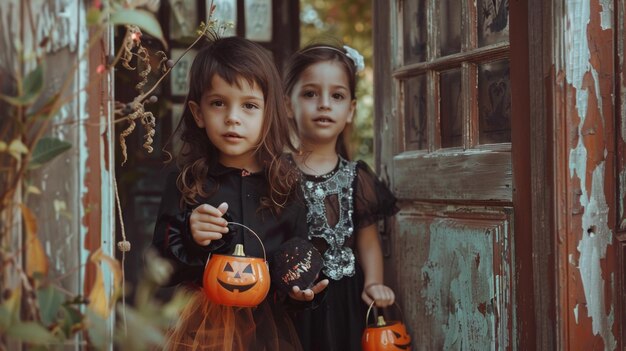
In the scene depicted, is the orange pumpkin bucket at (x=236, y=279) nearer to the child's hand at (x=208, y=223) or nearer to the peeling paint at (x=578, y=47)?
the child's hand at (x=208, y=223)

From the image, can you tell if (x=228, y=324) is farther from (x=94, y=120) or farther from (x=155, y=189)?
(x=155, y=189)

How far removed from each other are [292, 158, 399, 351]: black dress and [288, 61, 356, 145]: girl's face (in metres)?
0.16

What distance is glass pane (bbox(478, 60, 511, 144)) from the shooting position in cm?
258

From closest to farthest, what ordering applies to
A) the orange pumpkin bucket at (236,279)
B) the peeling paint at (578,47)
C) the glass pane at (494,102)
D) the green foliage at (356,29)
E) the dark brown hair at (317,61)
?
1. the peeling paint at (578,47)
2. the orange pumpkin bucket at (236,279)
3. the glass pane at (494,102)
4. the dark brown hair at (317,61)
5. the green foliage at (356,29)

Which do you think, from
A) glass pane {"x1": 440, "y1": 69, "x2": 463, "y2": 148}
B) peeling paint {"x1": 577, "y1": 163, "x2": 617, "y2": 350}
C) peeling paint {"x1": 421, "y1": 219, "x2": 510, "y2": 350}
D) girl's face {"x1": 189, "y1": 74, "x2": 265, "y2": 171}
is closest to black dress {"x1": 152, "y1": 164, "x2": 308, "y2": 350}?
girl's face {"x1": 189, "y1": 74, "x2": 265, "y2": 171}

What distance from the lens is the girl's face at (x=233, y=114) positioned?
2.64m

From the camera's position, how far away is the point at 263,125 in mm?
2717

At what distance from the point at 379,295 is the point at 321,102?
2.49 feet

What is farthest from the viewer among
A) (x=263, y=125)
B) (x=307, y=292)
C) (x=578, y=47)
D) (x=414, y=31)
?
(x=414, y=31)

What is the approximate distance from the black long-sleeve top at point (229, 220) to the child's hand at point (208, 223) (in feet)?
0.24

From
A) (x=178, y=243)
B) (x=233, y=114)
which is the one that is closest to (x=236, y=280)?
(x=178, y=243)

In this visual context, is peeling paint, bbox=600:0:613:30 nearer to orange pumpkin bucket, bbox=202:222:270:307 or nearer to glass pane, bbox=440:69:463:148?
glass pane, bbox=440:69:463:148

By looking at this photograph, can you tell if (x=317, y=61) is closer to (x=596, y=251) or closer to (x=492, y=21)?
(x=492, y=21)

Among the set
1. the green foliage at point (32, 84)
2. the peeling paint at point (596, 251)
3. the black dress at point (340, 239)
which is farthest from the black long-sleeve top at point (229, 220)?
the green foliage at point (32, 84)
